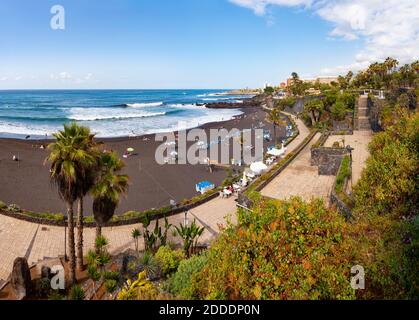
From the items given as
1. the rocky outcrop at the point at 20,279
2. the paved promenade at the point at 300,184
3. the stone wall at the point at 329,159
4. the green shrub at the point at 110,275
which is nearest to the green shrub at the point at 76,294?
the green shrub at the point at 110,275

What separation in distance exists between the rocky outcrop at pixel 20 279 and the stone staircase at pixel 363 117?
39.9 m

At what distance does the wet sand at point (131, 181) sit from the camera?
21.3 meters

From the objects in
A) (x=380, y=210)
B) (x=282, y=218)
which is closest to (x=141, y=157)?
(x=380, y=210)

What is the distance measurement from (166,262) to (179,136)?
36214 mm

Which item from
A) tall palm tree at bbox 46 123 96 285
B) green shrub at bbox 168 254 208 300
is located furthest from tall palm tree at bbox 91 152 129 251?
green shrub at bbox 168 254 208 300

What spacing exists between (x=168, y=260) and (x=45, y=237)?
8.26m

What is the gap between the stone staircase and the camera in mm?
39531

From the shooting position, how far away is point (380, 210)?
10.2m

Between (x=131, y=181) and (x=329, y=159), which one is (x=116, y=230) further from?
(x=329, y=159)

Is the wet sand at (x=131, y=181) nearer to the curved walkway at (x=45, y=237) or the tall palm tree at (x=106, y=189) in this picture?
the curved walkway at (x=45, y=237)

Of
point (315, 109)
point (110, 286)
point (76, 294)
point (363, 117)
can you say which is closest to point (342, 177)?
point (110, 286)

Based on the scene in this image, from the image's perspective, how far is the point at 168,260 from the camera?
40.1 ft

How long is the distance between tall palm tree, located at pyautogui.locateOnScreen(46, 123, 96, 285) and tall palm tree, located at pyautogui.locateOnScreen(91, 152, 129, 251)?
1.14 metres
